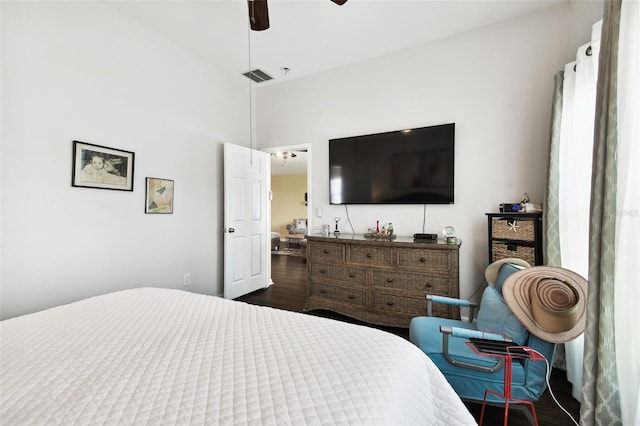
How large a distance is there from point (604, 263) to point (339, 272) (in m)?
2.11

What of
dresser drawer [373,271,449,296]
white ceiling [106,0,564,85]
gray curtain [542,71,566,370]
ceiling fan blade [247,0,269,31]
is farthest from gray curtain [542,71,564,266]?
ceiling fan blade [247,0,269,31]

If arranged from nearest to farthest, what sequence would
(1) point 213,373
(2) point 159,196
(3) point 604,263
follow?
(1) point 213,373, (3) point 604,263, (2) point 159,196

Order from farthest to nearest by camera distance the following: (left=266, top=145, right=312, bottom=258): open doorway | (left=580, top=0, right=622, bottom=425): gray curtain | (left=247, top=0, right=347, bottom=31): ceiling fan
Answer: (left=266, top=145, right=312, bottom=258): open doorway, (left=247, top=0, right=347, bottom=31): ceiling fan, (left=580, top=0, right=622, bottom=425): gray curtain

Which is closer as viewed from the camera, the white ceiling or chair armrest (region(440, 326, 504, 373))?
chair armrest (region(440, 326, 504, 373))

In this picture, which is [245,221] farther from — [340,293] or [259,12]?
[259,12]

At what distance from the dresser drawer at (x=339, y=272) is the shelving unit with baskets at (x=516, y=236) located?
1217 mm

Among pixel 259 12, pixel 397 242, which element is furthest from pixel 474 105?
pixel 259 12

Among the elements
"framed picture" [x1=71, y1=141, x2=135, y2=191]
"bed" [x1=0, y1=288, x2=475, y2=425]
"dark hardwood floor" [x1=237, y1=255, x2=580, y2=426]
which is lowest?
"dark hardwood floor" [x1=237, y1=255, x2=580, y2=426]

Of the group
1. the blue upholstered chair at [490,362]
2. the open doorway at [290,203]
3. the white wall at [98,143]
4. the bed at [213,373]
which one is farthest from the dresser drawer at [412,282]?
the open doorway at [290,203]

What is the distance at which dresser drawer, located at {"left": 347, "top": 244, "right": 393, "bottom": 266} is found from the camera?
9.01ft

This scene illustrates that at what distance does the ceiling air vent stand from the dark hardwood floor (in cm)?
309

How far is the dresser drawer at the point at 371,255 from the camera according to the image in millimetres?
2746

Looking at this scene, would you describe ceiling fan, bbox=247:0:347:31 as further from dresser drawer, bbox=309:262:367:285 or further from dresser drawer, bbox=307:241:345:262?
dresser drawer, bbox=309:262:367:285

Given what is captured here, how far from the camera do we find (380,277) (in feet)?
9.12
